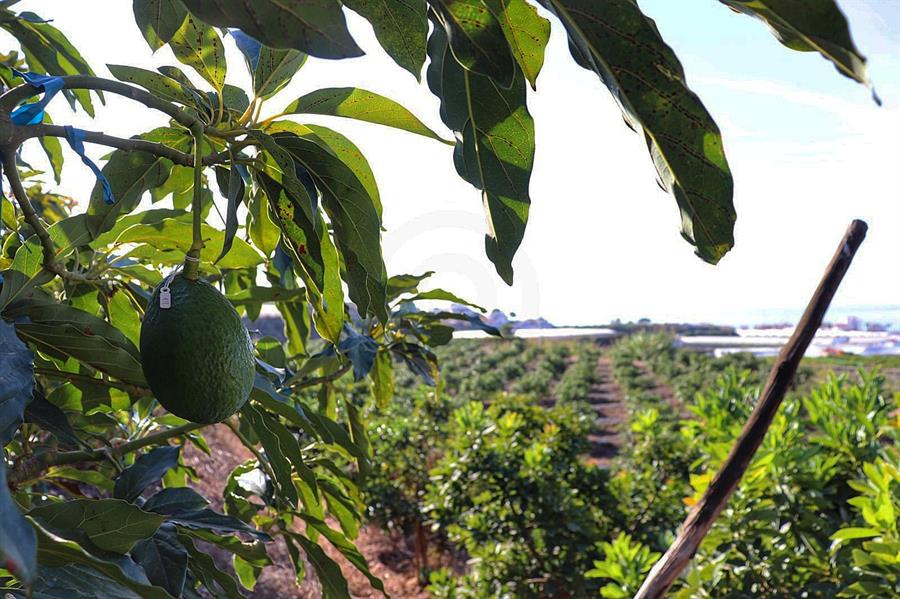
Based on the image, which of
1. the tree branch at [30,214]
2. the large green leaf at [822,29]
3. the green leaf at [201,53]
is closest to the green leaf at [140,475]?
the tree branch at [30,214]

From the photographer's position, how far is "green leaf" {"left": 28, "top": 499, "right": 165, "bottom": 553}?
2.04ft

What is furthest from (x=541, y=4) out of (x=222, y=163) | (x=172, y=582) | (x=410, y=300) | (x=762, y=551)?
(x=762, y=551)

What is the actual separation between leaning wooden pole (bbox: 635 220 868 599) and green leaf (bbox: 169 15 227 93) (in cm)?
95

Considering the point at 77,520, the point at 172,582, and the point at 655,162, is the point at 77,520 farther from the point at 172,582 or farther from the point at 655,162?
the point at 655,162

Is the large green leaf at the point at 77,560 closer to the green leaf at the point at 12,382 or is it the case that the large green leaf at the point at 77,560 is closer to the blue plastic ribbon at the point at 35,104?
the green leaf at the point at 12,382

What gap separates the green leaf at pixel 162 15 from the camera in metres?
0.70

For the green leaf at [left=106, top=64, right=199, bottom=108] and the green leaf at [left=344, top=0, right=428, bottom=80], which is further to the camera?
the green leaf at [left=106, top=64, right=199, bottom=108]

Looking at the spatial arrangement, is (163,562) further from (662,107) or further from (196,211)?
(662,107)

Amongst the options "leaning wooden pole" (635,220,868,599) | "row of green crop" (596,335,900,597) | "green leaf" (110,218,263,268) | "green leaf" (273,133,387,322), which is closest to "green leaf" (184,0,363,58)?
"green leaf" (273,133,387,322)

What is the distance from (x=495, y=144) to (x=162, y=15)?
38cm

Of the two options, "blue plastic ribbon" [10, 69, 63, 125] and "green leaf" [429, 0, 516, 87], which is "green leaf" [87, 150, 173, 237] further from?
"green leaf" [429, 0, 516, 87]

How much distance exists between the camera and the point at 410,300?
149 cm

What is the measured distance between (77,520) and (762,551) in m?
2.11

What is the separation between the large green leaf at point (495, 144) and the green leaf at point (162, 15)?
0.95ft
